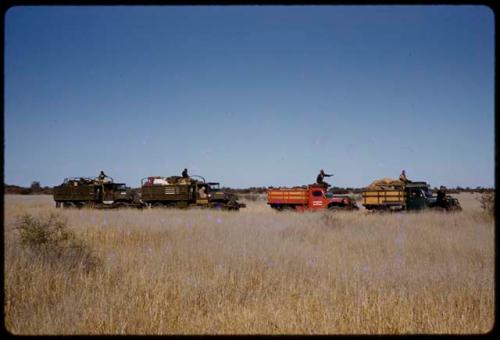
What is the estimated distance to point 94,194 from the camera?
75.2ft

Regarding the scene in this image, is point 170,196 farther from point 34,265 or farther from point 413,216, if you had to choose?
point 34,265

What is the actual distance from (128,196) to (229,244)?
15.2 meters

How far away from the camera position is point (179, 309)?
187 inches

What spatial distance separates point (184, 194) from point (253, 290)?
648 inches

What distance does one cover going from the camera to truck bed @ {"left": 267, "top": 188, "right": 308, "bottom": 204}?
67.6 feet

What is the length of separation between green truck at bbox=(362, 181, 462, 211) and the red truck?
1.10 m

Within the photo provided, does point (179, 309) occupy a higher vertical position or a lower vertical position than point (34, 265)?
lower

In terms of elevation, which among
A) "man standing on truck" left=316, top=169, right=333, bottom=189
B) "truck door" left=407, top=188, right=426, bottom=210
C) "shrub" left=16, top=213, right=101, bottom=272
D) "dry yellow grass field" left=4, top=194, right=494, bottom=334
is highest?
"man standing on truck" left=316, top=169, right=333, bottom=189

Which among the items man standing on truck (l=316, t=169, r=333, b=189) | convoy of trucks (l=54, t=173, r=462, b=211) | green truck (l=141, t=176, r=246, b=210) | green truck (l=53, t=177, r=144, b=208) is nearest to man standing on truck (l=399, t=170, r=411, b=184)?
convoy of trucks (l=54, t=173, r=462, b=211)

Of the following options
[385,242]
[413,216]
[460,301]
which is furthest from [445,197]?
[460,301]

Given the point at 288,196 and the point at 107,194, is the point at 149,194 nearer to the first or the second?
the point at 107,194

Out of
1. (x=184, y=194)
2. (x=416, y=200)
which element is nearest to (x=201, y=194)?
(x=184, y=194)

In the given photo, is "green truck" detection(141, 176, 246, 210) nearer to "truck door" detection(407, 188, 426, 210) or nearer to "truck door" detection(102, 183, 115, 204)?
"truck door" detection(102, 183, 115, 204)

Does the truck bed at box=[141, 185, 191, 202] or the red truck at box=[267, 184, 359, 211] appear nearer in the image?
→ the red truck at box=[267, 184, 359, 211]
